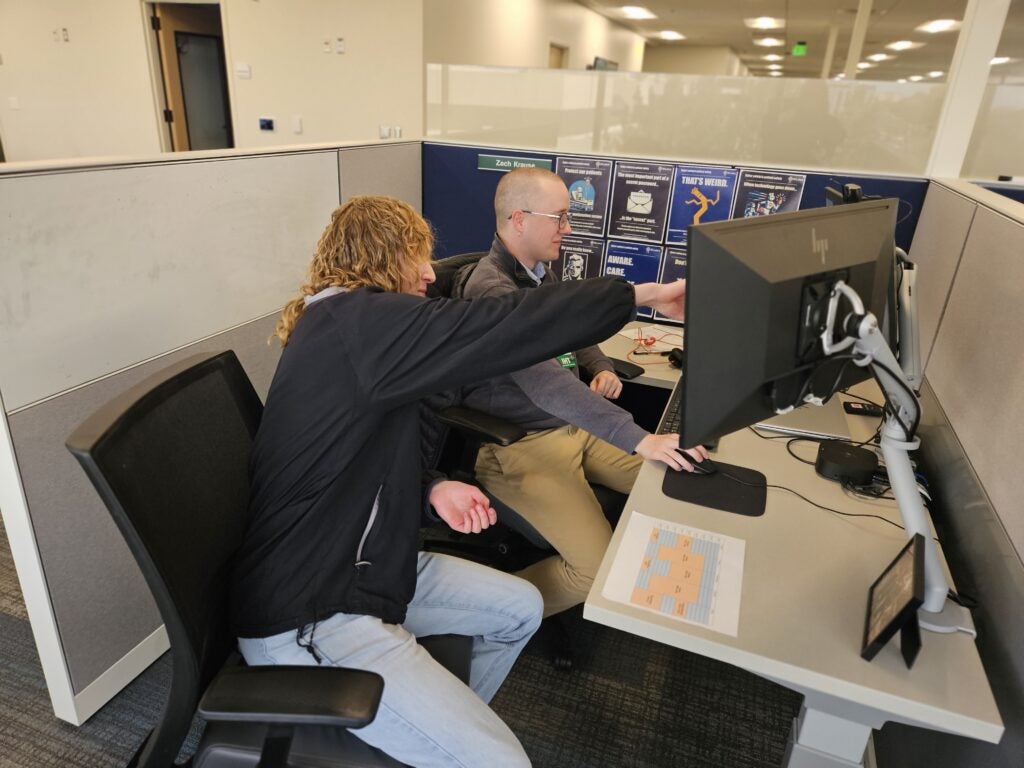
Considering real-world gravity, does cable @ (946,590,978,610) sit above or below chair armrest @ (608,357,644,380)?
above

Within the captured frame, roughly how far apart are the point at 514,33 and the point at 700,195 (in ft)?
16.6

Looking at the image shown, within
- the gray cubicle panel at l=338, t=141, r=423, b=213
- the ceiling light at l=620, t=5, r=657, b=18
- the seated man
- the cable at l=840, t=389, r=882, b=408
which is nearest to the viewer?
the seated man

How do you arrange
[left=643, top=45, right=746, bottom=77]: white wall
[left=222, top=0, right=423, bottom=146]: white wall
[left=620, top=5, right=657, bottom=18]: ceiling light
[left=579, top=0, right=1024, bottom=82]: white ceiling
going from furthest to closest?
[left=643, top=45, right=746, bottom=77]: white wall, [left=620, top=5, right=657, bottom=18]: ceiling light, [left=579, top=0, right=1024, bottom=82]: white ceiling, [left=222, top=0, right=423, bottom=146]: white wall

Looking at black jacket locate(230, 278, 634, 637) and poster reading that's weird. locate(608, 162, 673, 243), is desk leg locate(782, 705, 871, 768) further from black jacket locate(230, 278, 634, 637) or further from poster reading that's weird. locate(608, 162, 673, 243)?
poster reading that's weird. locate(608, 162, 673, 243)

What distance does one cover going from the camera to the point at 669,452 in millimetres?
1289

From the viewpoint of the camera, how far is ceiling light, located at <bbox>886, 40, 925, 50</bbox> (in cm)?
983

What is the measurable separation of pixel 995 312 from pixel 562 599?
107 centimetres

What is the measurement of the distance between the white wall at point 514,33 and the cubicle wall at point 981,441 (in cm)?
A: 317

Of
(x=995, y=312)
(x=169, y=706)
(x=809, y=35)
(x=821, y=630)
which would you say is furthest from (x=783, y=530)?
(x=809, y=35)

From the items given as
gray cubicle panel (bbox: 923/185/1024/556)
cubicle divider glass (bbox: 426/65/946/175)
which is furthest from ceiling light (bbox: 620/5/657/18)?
gray cubicle panel (bbox: 923/185/1024/556)

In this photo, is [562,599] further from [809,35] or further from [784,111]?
[809,35]

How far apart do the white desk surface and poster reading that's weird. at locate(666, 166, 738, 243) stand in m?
0.32

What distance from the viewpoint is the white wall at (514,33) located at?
16.0 ft

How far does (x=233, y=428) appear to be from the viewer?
1050 millimetres
